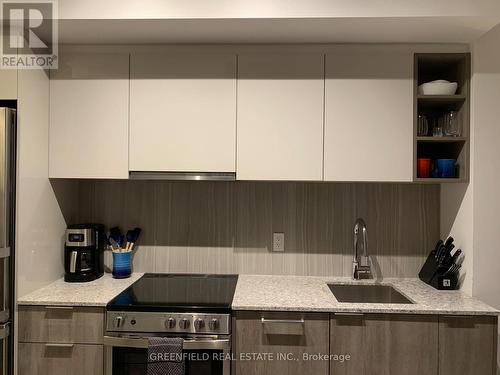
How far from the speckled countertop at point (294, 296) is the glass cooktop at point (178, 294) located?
0.16ft

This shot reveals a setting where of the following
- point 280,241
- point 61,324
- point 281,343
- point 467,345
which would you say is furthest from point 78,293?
point 467,345

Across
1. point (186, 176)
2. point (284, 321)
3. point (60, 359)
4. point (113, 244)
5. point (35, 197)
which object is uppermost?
point (186, 176)

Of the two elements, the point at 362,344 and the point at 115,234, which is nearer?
the point at 362,344

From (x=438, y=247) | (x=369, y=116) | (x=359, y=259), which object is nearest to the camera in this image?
(x=369, y=116)

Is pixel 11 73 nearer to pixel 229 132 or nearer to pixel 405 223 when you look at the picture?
pixel 229 132

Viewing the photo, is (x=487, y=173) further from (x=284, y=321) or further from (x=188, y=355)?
(x=188, y=355)

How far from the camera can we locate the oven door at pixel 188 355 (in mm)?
1799

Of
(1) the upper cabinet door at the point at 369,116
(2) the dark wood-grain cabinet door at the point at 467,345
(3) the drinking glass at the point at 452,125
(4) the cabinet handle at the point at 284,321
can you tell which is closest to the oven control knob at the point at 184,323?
(4) the cabinet handle at the point at 284,321

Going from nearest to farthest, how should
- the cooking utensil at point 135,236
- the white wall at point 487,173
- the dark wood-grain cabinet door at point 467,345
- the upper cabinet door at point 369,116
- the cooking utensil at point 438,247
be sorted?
1. the dark wood-grain cabinet door at point 467,345
2. the white wall at point 487,173
3. the upper cabinet door at point 369,116
4. the cooking utensil at point 438,247
5. the cooking utensil at point 135,236

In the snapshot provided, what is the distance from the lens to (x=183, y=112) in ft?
6.97

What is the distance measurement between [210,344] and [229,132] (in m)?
1.04

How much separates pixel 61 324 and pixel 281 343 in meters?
1.02

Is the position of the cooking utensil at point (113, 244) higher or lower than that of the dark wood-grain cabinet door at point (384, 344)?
higher

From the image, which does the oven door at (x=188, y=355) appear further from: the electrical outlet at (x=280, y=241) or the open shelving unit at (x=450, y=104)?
the open shelving unit at (x=450, y=104)
